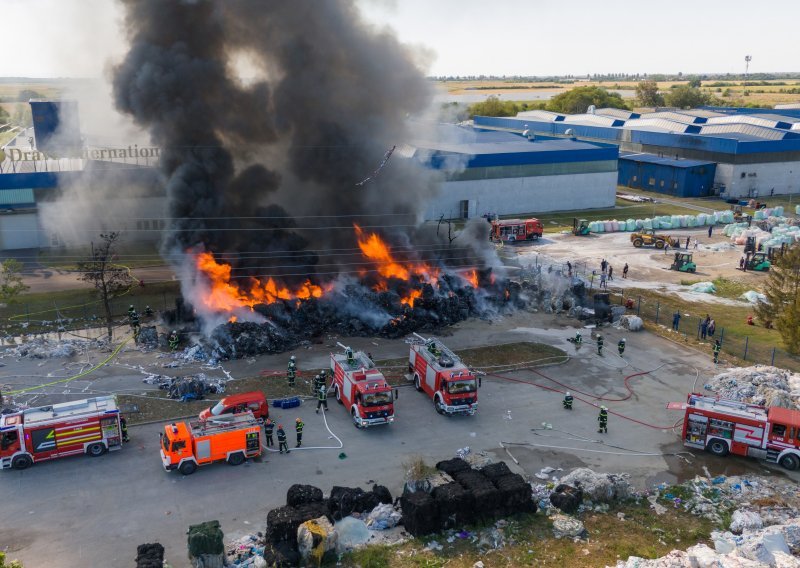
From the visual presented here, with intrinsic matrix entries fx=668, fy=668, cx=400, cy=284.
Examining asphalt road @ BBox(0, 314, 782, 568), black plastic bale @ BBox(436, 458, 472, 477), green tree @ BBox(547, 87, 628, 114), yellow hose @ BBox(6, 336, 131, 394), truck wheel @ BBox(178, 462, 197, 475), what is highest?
green tree @ BBox(547, 87, 628, 114)

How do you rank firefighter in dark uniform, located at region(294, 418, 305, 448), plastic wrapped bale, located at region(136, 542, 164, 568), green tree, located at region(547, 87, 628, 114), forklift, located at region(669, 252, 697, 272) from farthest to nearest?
green tree, located at region(547, 87, 628, 114), forklift, located at region(669, 252, 697, 272), firefighter in dark uniform, located at region(294, 418, 305, 448), plastic wrapped bale, located at region(136, 542, 164, 568)

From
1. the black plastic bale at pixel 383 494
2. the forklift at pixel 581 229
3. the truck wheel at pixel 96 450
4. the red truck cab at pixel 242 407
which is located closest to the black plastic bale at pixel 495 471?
the black plastic bale at pixel 383 494

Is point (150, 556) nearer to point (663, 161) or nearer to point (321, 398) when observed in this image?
point (321, 398)

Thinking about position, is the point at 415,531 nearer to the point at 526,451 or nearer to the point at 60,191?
the point at 526,451

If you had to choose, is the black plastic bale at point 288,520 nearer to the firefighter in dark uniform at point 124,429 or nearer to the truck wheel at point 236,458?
the truck wheel at point 236,458

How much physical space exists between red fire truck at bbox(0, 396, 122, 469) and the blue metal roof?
66539mm

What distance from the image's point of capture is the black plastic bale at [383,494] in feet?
63.2

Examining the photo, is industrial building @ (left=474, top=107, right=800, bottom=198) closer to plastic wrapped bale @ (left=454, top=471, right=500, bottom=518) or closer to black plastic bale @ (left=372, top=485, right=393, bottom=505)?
plastic wrapped bale @ (left=454, top=471, right=500, bottom=518)

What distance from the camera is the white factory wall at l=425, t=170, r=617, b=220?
2314 inches

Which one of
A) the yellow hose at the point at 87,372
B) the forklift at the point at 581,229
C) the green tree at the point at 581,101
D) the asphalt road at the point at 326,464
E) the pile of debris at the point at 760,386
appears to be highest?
the green tree at the point at 581,101

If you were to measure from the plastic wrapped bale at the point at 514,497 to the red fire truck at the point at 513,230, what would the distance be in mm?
35817

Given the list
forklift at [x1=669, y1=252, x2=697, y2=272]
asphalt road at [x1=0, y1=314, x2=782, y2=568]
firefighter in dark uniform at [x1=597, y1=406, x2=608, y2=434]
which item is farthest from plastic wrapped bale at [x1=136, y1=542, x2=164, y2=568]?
forklift at [x1=669, y1=252, x2=697, y2=272]

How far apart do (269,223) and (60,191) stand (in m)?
19.5

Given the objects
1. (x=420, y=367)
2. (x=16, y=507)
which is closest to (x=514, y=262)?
(x=420, y=367)
